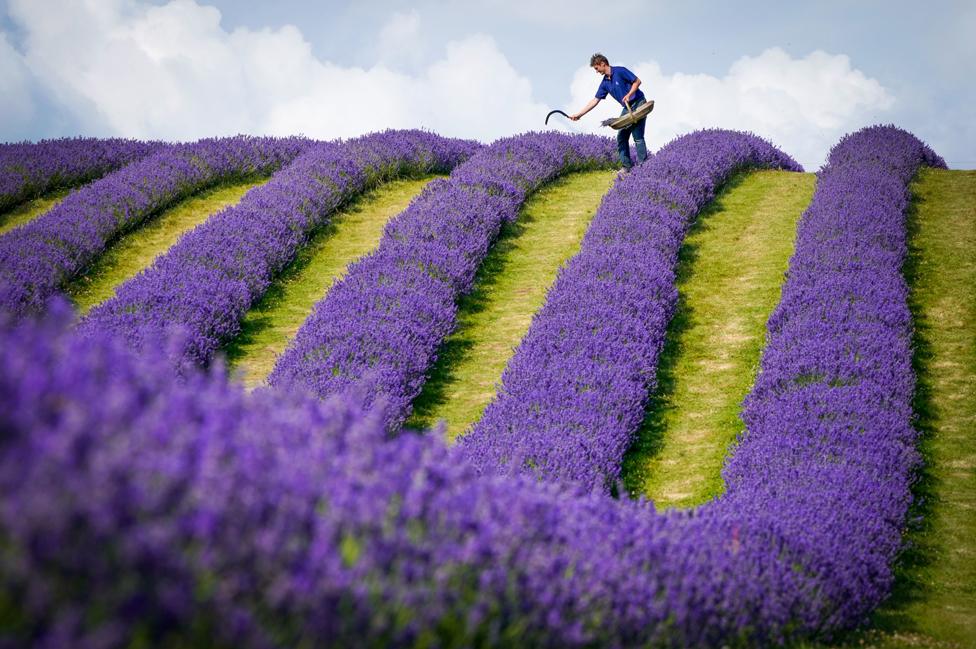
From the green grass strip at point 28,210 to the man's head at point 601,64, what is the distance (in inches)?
336

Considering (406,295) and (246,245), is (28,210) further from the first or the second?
(406,295)

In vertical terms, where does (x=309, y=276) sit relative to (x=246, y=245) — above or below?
below

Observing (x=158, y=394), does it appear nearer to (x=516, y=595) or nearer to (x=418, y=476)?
(x=418, y=476)

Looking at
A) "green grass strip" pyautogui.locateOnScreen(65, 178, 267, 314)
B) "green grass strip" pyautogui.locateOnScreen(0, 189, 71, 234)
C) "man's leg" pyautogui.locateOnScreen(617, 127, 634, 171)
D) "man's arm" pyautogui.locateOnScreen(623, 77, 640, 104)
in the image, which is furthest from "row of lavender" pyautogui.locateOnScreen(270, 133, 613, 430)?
"green grass strip" pyautogui.locateOnScreen(0, 189, 71, 234)

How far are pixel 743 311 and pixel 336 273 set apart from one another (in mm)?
4950

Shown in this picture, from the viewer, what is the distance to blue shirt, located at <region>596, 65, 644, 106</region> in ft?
46.1

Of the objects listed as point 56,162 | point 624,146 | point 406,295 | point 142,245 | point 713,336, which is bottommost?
point 713,336

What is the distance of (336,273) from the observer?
11.6m

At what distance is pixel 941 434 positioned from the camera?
Result: 26.5ft

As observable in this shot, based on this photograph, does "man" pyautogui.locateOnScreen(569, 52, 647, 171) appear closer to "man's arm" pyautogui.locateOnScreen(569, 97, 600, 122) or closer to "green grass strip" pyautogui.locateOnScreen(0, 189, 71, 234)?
"man's arm" pyautogui.locateOnScreen(569, 97, 600, 122)

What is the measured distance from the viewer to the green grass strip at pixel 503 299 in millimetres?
8625

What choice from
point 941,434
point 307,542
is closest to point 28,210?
point 941,434

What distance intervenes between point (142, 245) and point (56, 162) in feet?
13.3

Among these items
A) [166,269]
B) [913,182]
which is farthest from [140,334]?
[913,182]
